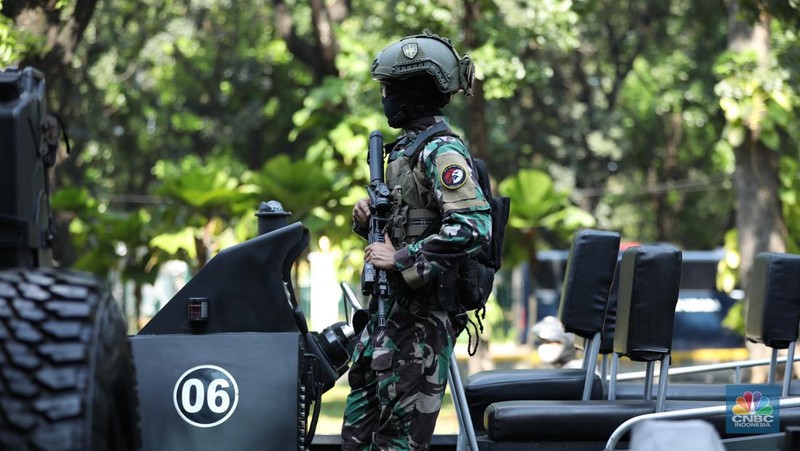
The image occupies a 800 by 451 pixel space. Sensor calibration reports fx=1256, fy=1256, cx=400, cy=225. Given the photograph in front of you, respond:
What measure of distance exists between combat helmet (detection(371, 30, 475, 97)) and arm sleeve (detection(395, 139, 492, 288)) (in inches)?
10.6

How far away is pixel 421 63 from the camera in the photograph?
4.02 meters

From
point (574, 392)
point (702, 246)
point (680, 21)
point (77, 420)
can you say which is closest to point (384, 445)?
point (574, 392)

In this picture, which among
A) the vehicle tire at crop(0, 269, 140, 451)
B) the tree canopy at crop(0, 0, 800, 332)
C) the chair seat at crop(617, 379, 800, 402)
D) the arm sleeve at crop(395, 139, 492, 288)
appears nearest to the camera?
the vehicle tire at crop(0, 269, 140, 451)

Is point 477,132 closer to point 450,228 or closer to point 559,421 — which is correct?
point 559,421

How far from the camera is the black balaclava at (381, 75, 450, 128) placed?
412cm

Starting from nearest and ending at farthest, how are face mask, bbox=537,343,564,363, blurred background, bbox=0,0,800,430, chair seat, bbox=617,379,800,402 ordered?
chair seat, bbox=617,379,800,402 → face mask, bbox=537,343,564,363 → blurred background, bbox=0,0,800,430

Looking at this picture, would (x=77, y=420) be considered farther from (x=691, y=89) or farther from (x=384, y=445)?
(x=691, y=89)

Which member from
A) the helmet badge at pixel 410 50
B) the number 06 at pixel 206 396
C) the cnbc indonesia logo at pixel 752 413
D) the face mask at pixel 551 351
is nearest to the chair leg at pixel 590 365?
the cnbc indonesia logo at pixel 752 413

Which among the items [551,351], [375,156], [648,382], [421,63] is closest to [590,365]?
[648,382]

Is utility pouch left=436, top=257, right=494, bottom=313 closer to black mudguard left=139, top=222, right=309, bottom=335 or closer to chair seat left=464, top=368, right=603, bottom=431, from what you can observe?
black mudguard left=139, top=222, right=309, bottom=335

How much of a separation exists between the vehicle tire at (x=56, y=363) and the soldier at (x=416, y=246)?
1731mm

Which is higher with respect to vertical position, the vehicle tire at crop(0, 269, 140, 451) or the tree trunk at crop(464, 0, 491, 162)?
the tree trunk at crop(464, 0, 491, 162)

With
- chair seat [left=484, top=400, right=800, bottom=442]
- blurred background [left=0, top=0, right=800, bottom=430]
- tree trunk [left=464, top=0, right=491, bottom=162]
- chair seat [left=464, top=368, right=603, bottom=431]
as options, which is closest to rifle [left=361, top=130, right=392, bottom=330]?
chair seat [left=484, top=400, right=800, bottom=442]

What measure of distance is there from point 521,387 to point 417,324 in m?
0.94
